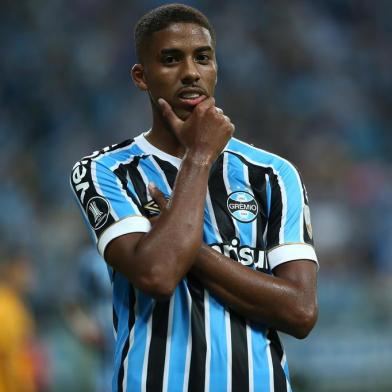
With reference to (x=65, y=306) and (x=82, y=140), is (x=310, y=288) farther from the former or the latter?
(x=82, y=140)

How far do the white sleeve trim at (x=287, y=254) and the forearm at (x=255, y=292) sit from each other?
89 millimetres

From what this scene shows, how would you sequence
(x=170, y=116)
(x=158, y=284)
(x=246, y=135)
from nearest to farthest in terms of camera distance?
(x=158, y=284)
(x=170, y=116)
(x=246, y=135)

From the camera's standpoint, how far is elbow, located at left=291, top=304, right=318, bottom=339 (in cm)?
305

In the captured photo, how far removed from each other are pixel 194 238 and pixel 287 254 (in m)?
0.39

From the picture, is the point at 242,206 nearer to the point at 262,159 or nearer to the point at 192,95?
the point at 262,159

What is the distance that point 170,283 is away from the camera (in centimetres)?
290

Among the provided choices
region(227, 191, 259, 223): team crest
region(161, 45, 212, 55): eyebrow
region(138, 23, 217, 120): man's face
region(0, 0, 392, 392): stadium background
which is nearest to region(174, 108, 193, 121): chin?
region(138, 23, 217, 120): man's face

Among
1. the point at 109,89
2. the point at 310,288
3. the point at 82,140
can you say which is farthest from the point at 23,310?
the point at 310,288

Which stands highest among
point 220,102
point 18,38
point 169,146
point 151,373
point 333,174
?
point 18,38

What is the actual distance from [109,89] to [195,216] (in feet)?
33.1

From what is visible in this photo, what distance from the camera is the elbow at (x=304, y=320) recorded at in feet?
10.0

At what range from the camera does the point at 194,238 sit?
293 centimetres

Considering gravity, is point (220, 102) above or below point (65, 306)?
above

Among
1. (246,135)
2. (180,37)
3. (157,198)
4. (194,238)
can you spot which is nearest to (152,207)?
(157,198)
